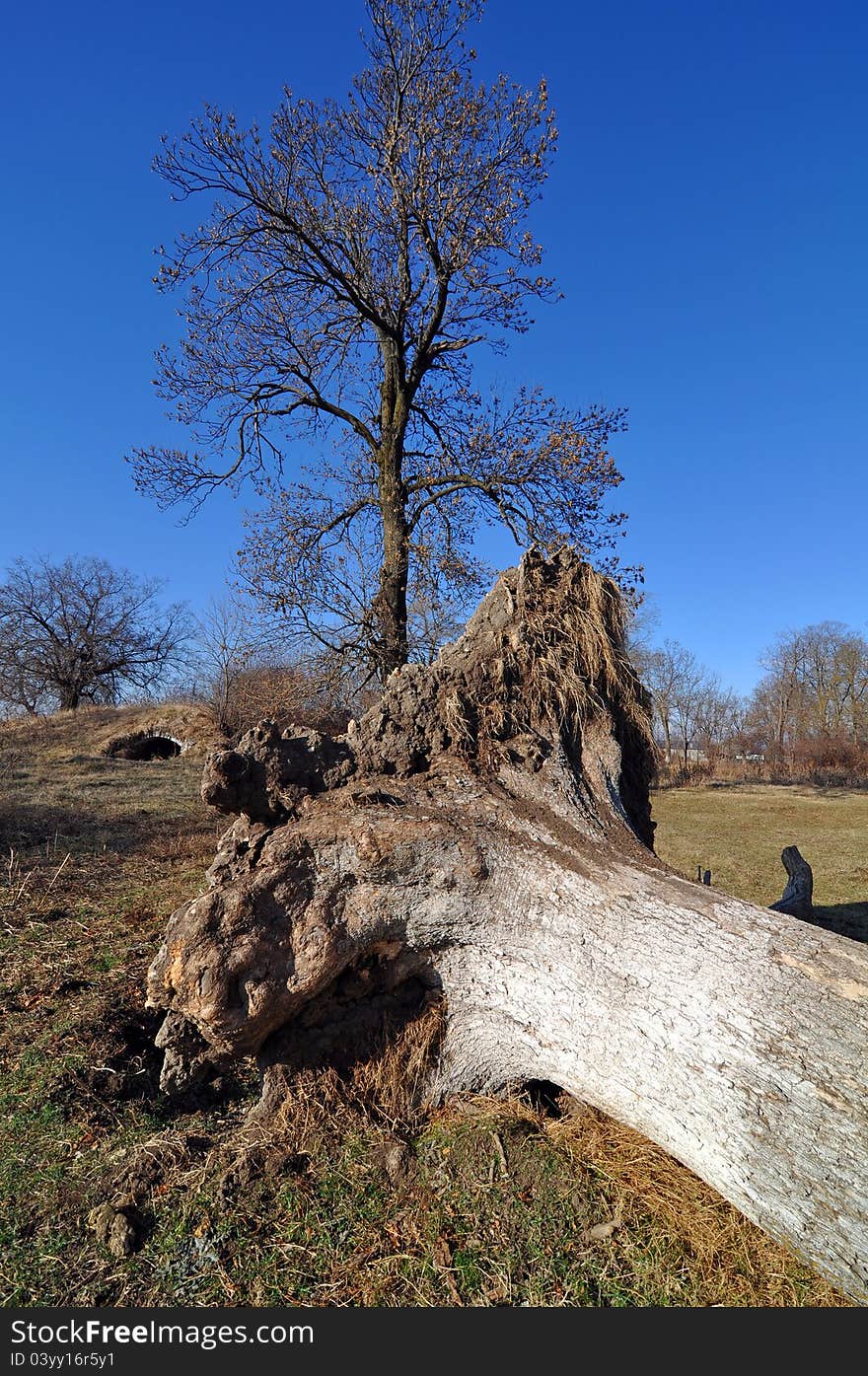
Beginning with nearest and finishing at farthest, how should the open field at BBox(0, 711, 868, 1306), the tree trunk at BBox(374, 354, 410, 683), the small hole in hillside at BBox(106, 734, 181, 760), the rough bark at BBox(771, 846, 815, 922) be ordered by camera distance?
the open field at BBox(0, 711, 868, 1306) < the rough bark at BBox(771, 846, 815, 922) < the tree trunk at BBox(374, 354, 410, 683) < the small hole in hillside at BBox(106, 734, 181, 760)

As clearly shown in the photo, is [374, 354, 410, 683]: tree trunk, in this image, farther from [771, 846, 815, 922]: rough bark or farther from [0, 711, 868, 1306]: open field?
[0, 711, 868, 1306]: open field

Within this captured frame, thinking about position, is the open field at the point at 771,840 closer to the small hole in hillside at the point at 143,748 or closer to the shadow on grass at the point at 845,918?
the shadow on grass at the point at 845,918

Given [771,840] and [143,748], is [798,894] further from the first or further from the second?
[143,748]

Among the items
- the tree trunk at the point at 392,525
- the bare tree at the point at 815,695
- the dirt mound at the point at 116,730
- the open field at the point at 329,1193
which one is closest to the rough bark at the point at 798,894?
the open field at the point at 329,1193

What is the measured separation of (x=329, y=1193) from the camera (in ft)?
9.27

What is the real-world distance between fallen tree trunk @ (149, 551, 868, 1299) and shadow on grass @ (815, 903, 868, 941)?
4.98 metres

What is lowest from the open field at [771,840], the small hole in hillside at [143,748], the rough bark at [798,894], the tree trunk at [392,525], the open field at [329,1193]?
the open field at [771,840]

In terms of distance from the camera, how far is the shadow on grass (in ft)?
24.9

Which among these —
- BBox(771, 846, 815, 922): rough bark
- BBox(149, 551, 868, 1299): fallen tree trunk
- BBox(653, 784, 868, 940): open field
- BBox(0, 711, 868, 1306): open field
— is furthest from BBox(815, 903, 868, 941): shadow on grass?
BBox(0, 711, 868, 1306): open field

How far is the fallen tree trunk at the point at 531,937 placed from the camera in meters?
2.46

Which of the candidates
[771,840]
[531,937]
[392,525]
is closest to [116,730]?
[392,525]

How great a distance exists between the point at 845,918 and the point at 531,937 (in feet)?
23.5

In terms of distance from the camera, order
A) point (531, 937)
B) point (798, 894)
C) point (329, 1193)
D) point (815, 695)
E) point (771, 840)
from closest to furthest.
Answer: point (329, 1193), point (531, 937), point (798, 894), point (771, 840), point (815, 695)

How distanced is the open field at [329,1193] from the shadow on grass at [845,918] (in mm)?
5689
